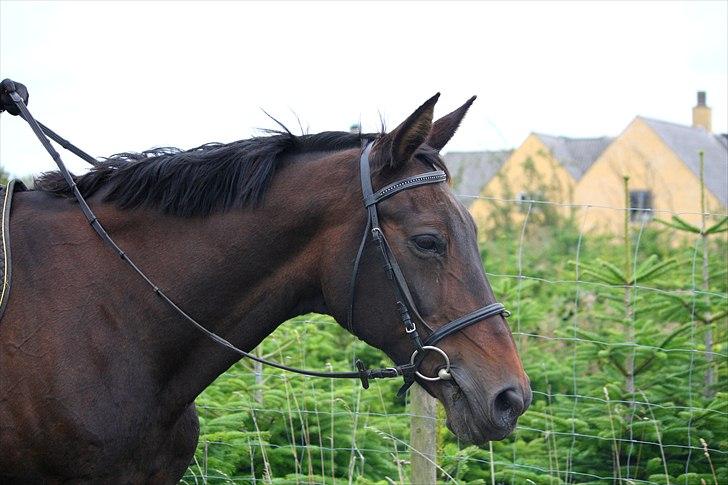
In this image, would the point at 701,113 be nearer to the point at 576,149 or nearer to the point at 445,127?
Result: the point at 576,149

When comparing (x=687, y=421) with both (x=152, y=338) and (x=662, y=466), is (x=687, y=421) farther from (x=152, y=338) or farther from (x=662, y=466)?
(x=152, y=338)

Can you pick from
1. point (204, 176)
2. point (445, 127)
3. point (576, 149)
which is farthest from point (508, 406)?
point (576, 149)

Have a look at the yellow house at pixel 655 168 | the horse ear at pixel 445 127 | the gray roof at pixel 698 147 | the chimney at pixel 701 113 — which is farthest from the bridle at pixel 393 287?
the chimney at pixel 701 113

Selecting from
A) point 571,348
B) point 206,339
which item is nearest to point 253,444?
point 206,339

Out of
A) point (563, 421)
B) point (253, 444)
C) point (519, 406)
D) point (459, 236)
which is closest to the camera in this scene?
point (519, 406)

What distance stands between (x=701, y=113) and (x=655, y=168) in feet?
47.8

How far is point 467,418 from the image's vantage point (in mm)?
3008

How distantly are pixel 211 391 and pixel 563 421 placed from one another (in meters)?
2.26

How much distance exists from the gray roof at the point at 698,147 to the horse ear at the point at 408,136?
3599cm

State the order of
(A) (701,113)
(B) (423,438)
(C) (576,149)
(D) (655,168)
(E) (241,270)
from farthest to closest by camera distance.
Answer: (A) (701,113)
(C) (576,149)
(D) (655,168)
(B) (423,438)
(E) (241,270)

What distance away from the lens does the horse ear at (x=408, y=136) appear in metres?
3.10

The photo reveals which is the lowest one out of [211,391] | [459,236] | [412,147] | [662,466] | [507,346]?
[662,466]

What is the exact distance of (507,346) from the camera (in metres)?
3.03

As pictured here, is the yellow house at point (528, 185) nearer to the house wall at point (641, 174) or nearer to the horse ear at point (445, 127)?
the house wall at point (641, 174)
